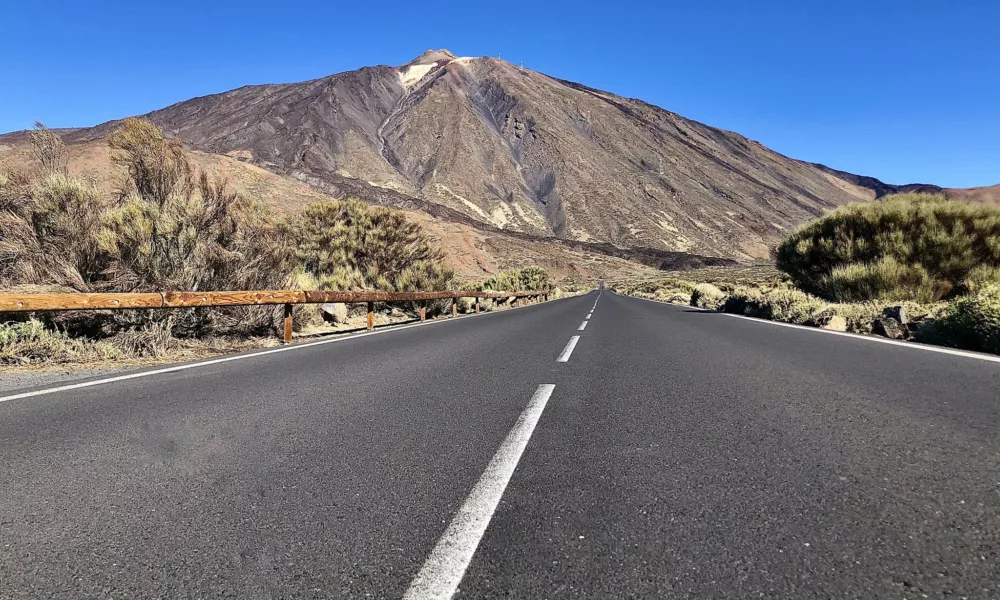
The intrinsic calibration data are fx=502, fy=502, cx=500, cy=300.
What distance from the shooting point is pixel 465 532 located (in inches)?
80.9

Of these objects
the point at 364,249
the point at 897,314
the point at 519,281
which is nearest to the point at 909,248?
the point at 897,314

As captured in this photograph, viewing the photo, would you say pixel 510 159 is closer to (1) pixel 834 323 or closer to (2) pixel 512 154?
(2) pixel 512 154

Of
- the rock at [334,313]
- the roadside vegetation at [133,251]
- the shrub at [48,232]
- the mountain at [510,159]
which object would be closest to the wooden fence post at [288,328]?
the roadside vegetation at [133,251]

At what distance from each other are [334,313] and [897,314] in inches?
498

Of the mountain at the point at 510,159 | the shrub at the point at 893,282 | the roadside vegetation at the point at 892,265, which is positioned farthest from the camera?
the mountain at the point at 510,159

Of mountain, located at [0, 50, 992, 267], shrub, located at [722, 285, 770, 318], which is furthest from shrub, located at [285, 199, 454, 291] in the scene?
mountain, located at [0, 50, 992, 267]

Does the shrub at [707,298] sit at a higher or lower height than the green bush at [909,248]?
lower

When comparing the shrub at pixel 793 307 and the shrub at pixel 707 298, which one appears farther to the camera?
the shrub at pixel 707 298

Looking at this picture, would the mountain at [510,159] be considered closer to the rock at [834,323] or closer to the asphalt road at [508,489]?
the rock at [834,323]

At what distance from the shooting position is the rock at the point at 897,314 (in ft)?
29.8

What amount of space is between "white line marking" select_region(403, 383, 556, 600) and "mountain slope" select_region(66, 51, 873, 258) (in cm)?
10044

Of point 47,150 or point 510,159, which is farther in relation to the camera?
point 510,159

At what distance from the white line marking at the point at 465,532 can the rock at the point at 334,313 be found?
11120 millimetres

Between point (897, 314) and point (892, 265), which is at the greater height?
point (892, 265)
